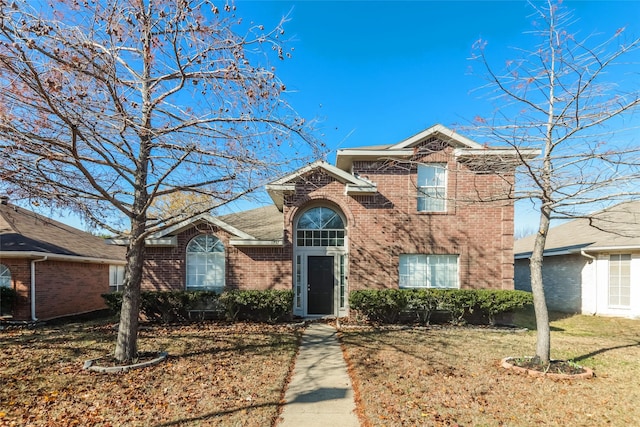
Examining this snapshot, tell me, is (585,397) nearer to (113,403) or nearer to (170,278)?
(113,403)

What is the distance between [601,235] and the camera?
623 inches

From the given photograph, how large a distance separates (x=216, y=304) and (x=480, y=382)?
8.50 meters

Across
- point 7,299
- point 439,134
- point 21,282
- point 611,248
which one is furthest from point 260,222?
point 611,248

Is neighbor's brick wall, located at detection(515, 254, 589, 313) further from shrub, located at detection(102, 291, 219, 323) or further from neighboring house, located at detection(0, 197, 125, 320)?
neighboring house, located at detection(0, 197, 125, 320)

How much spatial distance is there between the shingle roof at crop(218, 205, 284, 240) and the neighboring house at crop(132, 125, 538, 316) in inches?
5.4

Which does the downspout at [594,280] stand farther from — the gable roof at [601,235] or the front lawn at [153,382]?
the front lawn at [153,382]

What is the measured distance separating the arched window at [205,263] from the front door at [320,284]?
3.01 metres

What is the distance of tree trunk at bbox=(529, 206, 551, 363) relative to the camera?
730 cm

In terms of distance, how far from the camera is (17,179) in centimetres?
630

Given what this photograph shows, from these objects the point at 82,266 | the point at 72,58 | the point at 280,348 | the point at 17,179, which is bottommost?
the point at 280,348

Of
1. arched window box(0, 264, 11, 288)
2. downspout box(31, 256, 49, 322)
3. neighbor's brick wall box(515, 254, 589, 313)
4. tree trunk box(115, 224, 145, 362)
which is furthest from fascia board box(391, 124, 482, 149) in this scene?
arched window box(0, 264, 11, 288)

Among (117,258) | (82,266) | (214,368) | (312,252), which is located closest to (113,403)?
(214,368)

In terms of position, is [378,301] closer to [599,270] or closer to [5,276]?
[599,270]

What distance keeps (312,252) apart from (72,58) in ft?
29.5
